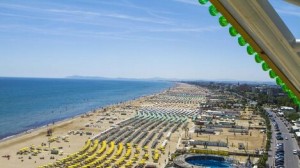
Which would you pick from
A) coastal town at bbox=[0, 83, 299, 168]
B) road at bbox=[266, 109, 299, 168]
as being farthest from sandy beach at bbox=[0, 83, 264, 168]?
road at bbox=[266, 109, 299, 168]

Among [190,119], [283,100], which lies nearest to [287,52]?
[190,119]

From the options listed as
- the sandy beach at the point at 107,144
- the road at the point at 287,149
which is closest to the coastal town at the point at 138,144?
the sandy beach at the point at 107,144

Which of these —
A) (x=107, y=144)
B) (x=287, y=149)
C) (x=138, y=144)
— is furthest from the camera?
(x=138, y=144)

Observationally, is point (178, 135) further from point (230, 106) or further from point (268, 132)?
point (230, 106)

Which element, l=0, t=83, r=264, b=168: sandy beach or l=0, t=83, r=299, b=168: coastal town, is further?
l=0, t=83, r=299, b=168: coastal town

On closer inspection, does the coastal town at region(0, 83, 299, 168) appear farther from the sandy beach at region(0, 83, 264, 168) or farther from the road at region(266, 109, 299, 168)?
the road at region(266, 109, 299, 168)

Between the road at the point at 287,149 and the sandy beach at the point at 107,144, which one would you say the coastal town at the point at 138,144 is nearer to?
the sandy beach at the point at 107,144

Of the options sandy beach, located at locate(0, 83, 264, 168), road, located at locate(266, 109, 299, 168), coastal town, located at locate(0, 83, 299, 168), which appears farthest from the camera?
coastal town, located at locate(0, 83, 299, 168)

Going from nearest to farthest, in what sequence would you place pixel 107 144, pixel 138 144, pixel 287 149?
pixel 287 149 < pixel 107 144 < pixel 138 144

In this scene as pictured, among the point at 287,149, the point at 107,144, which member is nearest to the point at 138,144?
the point at 107,144

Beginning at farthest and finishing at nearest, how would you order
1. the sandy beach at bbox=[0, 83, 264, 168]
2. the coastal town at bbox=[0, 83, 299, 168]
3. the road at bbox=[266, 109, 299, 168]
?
1. the coastal town at bbox=[0, 83, 299, 168]
2. the sandy beach at bbox=[0, 83, 264, 168]
3. the road at bbox=[266, 109, 299, 168]

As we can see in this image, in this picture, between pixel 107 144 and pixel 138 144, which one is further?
pixel 138 144

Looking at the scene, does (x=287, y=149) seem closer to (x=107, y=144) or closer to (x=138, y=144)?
(x=138, y=144)
